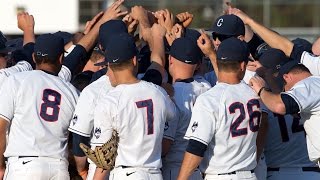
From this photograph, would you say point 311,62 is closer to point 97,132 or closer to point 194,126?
point 194,126

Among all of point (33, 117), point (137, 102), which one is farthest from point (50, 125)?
point (137, 102)

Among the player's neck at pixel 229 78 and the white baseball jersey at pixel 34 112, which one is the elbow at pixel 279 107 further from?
the white baseball jersey at pixel 34 112

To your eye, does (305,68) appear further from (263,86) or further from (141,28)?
(141,28)

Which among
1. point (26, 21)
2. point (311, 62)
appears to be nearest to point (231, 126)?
point (311, 62)

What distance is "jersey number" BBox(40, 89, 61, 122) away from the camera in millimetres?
8156

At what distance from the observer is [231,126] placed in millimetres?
7695

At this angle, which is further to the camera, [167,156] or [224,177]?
[167,156]

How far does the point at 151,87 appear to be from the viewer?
7734 millimetres

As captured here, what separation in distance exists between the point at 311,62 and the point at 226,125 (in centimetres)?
160

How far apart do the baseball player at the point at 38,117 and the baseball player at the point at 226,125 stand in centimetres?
121

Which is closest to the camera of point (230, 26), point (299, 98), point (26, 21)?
point (299, 98)

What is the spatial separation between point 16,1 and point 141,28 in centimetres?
1879

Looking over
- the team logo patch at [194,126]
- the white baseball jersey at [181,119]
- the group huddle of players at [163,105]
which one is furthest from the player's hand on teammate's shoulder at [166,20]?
the team logo patch at [194,126]

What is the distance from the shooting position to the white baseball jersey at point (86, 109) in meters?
8.11
